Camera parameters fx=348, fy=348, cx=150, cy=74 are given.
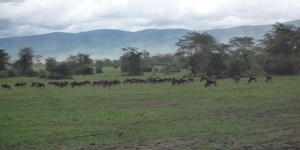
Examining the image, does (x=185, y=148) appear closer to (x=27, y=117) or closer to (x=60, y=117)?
(x=60, y=117)

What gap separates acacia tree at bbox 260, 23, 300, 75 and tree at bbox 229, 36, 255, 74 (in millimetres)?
2101

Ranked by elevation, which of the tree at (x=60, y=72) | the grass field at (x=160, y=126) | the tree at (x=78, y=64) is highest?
the tree at (x=78, y=64)

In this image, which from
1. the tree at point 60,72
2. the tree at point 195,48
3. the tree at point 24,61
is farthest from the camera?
the tree at point 24,61

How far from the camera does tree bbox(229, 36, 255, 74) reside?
5669cm

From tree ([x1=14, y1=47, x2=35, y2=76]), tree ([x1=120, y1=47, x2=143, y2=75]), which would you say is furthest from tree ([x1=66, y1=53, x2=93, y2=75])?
tree ([x1=120, y1=47, x2=143, y2=75])

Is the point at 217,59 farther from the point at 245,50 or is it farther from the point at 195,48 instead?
the point at 195,48

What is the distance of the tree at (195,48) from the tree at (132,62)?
12.2 m

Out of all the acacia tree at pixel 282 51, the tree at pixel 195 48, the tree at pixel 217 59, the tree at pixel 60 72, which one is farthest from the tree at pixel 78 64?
the acacia tree at pixel 282 51

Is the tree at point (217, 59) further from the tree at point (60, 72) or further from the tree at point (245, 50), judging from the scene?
the tree at point (60, 72)

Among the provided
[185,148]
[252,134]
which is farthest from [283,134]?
[185,148]

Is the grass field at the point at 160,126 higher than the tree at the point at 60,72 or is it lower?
lower

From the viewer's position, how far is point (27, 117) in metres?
17.5

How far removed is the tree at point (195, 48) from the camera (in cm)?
6133

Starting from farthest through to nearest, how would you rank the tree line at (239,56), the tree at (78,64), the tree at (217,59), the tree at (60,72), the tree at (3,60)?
the tree at (78,64), the tree at (3,60), the tree at (60,72), the tree at (217,59), the tree line at (239,56)
